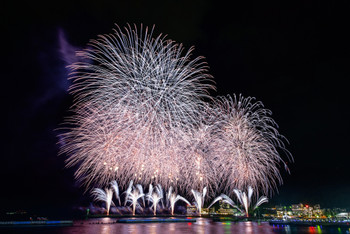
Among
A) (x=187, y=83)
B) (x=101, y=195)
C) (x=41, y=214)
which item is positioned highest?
(x=187, y=83)

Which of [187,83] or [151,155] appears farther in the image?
[151,155]

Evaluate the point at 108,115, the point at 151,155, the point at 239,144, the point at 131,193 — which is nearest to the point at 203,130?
the point at 239,144

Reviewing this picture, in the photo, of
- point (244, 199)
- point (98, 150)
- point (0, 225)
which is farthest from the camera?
point (244, 199)

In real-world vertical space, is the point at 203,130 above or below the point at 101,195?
above

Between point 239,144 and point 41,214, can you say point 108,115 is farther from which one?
point 41,214

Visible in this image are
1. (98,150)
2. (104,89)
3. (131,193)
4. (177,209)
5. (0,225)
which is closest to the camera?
(104,89)

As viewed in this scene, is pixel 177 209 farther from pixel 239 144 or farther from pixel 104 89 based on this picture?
pixel 104 89

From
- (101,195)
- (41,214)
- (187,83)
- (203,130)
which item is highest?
(187,83)

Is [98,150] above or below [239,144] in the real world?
below

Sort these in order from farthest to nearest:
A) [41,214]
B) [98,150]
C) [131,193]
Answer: [41,214] → [131,193] → [98,150]

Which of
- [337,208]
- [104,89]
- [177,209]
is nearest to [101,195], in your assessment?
[177,209]
